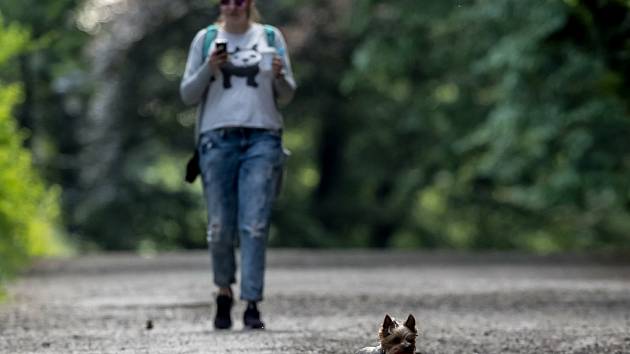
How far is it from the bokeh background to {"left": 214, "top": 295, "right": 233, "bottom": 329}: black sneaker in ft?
31.8

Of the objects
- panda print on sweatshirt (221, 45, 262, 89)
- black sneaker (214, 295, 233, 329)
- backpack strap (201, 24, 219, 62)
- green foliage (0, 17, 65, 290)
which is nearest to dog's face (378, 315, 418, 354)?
black sneaker (214, 295, 233, 329)

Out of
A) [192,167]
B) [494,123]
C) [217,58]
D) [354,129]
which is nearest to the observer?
[217,58]

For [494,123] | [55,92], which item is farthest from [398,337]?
[55,92]

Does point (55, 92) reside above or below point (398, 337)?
above

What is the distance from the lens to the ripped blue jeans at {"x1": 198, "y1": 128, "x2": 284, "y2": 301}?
9.44 meters

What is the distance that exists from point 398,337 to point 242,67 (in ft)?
11.5

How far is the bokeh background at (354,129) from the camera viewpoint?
1967 cm

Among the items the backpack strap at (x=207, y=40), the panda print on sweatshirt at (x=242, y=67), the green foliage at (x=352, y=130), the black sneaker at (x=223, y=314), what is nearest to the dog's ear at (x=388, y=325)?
the black sneaker at (x=223, y=314)

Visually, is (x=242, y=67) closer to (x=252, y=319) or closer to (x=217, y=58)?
(x=217, y=58)

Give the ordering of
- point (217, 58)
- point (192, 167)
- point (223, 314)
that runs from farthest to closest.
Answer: point (192, 167)
point (223, 314)
point (217, 58)

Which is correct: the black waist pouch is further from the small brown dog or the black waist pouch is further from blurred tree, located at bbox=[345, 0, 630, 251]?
blurred tree, located at bbox=[345, 0, 630, 251]

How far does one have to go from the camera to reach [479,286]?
1421 centimetres

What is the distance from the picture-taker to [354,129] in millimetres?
32250

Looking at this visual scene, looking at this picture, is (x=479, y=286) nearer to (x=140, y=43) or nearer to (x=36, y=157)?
(x=140, y=43)
